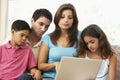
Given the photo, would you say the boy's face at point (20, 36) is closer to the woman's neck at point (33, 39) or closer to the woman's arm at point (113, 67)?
the woman's neck at point (33, 39)

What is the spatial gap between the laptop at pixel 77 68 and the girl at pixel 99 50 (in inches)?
8.7

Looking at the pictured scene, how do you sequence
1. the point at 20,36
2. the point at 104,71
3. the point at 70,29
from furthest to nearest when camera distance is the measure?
the point at 70,29 → the point at 104,71 → the point at 20,36

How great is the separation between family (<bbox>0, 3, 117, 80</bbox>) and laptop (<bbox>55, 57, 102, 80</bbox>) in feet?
0.53

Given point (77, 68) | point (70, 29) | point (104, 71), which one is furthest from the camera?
point (70, 29)

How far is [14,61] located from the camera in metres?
1.66

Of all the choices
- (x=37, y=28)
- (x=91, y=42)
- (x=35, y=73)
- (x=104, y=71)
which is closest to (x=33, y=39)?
(x=37, y=28)

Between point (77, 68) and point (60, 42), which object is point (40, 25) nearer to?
point (60, 42)


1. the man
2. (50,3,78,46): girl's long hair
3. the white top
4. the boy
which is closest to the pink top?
the boy

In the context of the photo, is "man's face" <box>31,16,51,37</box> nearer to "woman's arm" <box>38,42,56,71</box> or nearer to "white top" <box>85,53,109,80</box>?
"woman's arm" <box>38,42,56,71</box>

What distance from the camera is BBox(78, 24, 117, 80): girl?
1725mm

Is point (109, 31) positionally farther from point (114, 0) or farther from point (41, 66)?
point (41, 66)

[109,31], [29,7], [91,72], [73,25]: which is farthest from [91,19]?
[91,72]

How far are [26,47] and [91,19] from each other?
0.81 metres

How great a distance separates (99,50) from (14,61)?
0.63 meters
